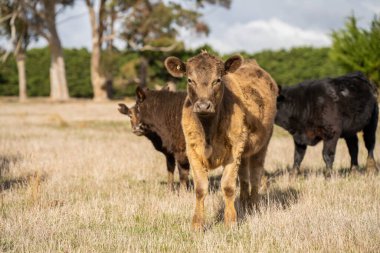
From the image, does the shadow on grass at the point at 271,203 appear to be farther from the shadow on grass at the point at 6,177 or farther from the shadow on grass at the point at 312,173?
the shadow on grass at the point at 6,177

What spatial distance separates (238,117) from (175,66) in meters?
0.88

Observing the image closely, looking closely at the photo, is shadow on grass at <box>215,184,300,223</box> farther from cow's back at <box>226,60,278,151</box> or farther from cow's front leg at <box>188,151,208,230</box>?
cow's back at <box>226,60,278,151</box>

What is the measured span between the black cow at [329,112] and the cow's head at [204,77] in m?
4.22

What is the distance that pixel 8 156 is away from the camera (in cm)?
1097

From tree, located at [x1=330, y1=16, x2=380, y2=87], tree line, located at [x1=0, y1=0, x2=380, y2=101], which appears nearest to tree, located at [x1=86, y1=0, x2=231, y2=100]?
tree line, located at [x1=0, y1=0, x2=380, y2=101]

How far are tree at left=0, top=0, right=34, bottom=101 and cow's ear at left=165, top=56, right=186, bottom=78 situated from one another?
1375 inches

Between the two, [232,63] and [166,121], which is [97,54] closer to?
[166,121]

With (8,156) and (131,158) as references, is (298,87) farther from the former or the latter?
(8,156)

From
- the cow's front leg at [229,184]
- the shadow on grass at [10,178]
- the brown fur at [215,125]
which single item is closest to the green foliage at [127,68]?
the shadow on grass at [10,178]

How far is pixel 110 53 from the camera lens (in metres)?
39.0

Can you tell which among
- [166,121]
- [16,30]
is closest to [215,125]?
[166,121]

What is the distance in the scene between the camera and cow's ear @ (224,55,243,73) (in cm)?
532

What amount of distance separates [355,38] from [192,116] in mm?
18718

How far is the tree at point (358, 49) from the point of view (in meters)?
20.9
